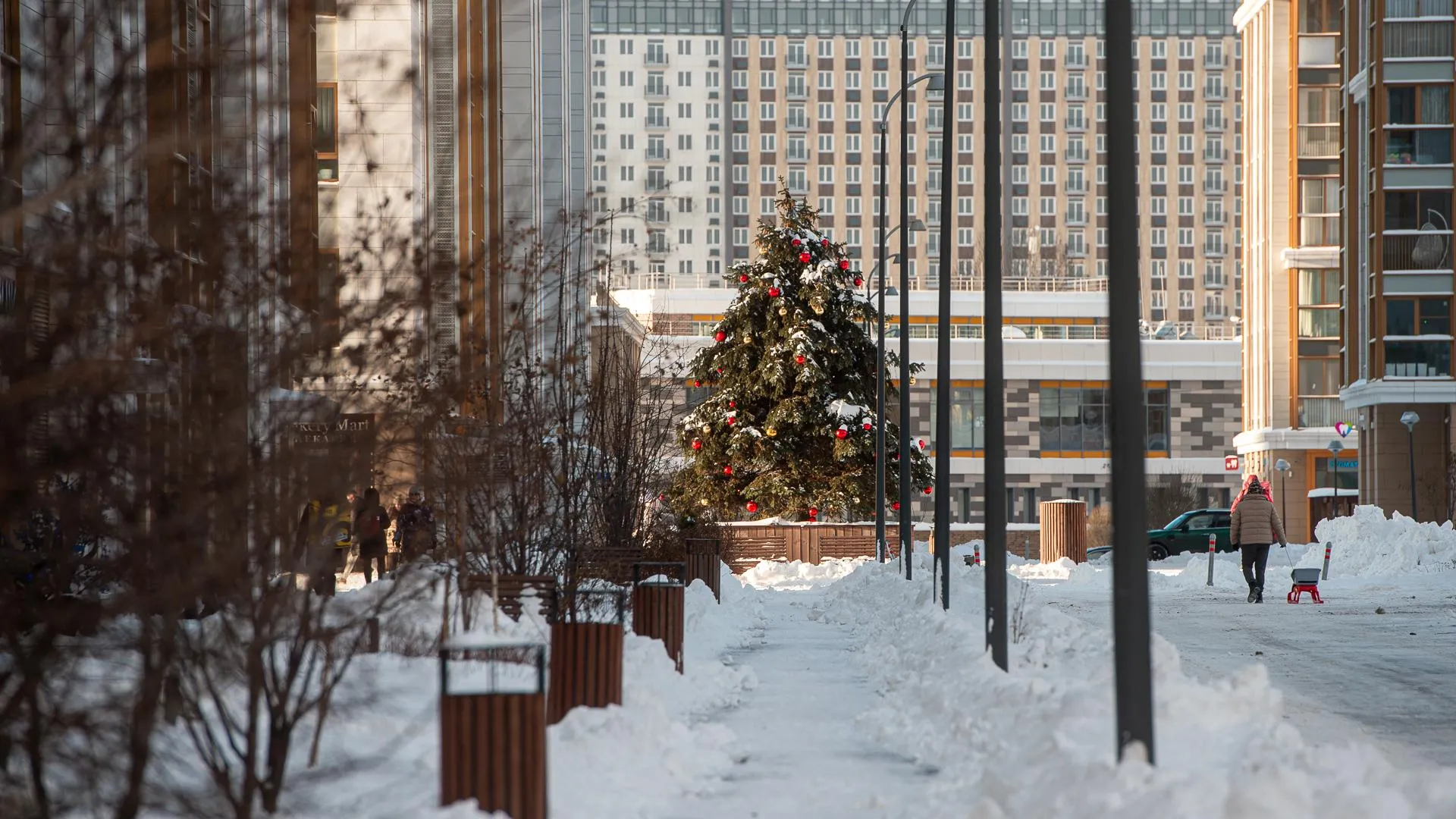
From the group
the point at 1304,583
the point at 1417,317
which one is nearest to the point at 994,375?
the point at 1304,583

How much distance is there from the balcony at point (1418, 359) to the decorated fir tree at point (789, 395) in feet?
64.3

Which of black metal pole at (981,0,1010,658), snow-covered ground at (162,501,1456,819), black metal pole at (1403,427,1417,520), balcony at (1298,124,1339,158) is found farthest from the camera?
balcony at (1298,124,1339,158)

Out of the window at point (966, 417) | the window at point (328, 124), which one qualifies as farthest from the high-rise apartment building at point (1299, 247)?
the window at point (328, 124)

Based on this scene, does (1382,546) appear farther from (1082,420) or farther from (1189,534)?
(1082,420)

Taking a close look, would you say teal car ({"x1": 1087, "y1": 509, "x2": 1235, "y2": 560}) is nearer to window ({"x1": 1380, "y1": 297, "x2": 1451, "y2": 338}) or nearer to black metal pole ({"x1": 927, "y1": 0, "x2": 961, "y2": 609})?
window ({"x1": 1380, "y1": 297, "x2": 1451, "y2": 338})

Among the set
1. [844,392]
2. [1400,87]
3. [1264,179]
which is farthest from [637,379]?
[1264,179]

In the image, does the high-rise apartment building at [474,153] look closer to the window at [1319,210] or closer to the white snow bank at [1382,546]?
the white snow bank at [1382,546]

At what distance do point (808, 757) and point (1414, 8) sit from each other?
2127 inches

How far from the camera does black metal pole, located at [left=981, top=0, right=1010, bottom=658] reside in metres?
14.7

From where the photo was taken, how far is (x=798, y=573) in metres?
40.0

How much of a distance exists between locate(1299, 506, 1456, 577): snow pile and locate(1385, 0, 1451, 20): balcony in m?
23.9

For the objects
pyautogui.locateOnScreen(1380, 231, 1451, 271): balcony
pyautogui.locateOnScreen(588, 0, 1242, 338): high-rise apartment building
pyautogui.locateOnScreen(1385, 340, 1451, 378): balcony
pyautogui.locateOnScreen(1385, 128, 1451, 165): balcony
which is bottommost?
pyautogui.locateOnScreen(1385, 340, 1451, 378): balcony

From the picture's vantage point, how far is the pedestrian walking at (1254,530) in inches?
1099

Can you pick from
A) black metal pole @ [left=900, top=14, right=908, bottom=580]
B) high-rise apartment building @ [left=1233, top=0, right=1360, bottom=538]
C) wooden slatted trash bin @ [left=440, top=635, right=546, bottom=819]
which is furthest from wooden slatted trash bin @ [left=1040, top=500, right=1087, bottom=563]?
wooden slatted trash bin @ [left=440, top=635, right=546, bottom=819]
